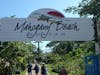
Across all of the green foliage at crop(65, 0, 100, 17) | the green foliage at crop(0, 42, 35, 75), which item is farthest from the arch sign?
the green foliage at crop(0, 42, 35, 75)

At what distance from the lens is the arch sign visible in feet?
67.9

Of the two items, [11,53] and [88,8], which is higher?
[88,8]

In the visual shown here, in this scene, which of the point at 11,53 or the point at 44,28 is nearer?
the point at 44,28

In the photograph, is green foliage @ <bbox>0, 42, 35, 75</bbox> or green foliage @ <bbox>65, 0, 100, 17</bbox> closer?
green foliage @ <bbox>65, 0, 100, 17</bbox>

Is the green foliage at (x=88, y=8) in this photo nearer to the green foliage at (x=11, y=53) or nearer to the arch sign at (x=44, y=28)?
the arch sign at (x=44, y=28)

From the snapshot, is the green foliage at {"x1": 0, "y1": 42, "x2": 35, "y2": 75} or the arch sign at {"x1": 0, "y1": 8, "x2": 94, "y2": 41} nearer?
the arch sign at {"x1": 0, "y1": 8, "x2": 94, "y2": 41}

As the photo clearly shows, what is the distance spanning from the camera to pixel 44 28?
20.8 metres

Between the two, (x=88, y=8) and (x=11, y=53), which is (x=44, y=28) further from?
(x=11, y=53)

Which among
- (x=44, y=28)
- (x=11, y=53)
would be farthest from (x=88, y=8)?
(x=11, y=53)

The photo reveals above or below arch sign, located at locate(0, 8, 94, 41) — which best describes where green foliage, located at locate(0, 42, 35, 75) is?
below

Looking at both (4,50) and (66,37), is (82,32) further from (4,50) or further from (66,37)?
(4,50)

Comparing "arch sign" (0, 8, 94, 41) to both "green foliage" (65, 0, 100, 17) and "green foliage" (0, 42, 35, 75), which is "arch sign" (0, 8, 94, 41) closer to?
"green foliage" (65, 0, 100, 17)

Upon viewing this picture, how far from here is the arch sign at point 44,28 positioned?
20.7 metres

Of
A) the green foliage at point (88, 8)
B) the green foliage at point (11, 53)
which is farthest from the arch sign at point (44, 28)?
the green foliage at point (11, 53)
